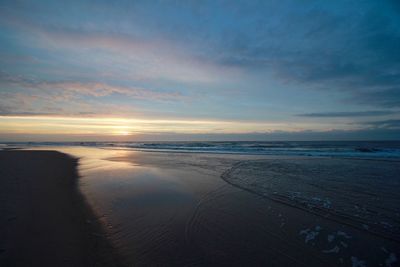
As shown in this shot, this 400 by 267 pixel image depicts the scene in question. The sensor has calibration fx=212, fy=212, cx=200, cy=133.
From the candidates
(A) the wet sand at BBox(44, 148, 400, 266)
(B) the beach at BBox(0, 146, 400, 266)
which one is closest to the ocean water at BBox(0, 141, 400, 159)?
(B) the beach at BBox(0, 146, 400, 266)

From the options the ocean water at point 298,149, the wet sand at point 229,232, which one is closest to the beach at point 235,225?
the wet sand at point 229,232

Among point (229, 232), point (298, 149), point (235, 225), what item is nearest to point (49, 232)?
point (229, 232)

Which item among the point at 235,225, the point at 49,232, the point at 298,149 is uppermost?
the point at 298,149

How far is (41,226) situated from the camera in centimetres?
472

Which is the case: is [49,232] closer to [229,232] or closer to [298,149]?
[229,232]

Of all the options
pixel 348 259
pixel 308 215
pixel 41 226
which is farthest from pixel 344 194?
pixel 41 226

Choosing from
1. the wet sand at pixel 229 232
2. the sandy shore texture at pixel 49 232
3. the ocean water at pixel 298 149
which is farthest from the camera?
the ocean water at pixel 298 149

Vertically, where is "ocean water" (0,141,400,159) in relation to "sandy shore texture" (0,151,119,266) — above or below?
above

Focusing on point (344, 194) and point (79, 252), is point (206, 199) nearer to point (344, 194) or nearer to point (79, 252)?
point (79, 252)

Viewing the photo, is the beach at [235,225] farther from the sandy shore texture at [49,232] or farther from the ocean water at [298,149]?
the ocean water at [298,149]

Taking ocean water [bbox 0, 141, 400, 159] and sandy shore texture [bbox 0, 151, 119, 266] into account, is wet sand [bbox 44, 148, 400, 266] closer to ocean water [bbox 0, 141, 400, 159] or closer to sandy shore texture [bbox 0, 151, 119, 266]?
sandy shore texture [bbox 0, 151, 119, 266]

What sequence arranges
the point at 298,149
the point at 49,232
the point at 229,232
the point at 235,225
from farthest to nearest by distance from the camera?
the point at 298,149, the point at 235,225, the point at 229,232, the point at 49,232

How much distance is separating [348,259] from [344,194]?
486 centimetres

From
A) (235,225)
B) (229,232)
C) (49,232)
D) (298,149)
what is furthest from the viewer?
(298,149)
